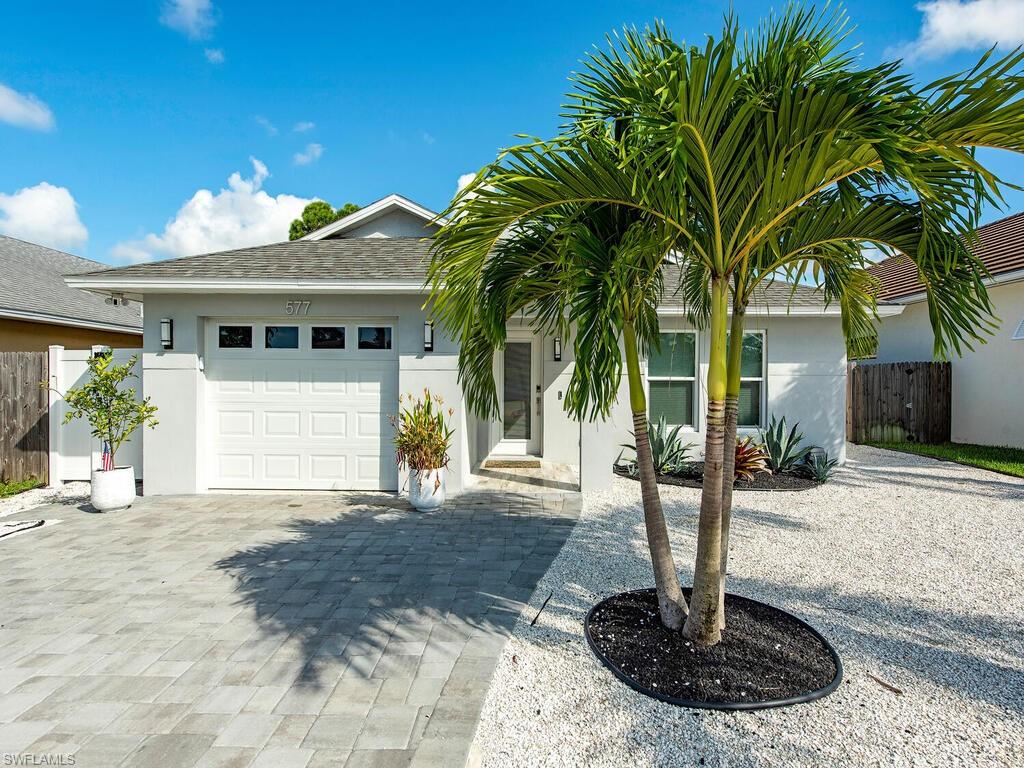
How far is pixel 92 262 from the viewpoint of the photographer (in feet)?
53.7

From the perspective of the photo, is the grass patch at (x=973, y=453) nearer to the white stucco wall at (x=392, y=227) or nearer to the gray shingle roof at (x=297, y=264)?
the gray shingle roof at (x=297, y=264)

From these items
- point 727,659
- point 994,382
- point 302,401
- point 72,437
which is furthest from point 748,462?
point 72,437

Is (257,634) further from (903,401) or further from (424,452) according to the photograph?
(903,401)

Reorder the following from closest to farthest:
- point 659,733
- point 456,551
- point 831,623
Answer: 1. point 659,733
2. point 831,623
3. point 456,551

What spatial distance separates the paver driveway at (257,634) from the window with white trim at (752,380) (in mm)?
4797

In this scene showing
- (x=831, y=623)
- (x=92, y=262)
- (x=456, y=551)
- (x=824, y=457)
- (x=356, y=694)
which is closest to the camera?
(x=356, y=694)

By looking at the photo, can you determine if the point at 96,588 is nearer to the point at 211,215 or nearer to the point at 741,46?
the point at 741,46

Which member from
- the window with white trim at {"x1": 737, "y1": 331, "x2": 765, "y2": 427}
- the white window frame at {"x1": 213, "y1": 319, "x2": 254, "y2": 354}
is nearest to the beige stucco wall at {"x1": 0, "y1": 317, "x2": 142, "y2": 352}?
the white window frame at {"x1": 213, "y1": 319, "x2": 254, "y2": 354}

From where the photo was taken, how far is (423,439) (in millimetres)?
6504

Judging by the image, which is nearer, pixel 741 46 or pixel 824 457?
pixel 741 46

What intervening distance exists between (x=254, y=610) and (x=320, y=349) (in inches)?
165

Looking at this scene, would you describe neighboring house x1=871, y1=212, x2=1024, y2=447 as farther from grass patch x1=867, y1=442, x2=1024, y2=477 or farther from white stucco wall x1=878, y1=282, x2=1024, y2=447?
grass patch x1=867, y1=442, x2=1024, y2=477

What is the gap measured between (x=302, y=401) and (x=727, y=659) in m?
6.20

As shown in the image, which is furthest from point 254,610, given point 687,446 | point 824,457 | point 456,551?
point 824,457
